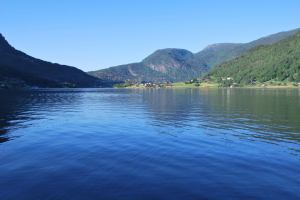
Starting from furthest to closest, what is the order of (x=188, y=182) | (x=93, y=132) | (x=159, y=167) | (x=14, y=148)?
(x=93, y=132), (x=14, y=148), (x=159, y=167), (x=188, y=182)

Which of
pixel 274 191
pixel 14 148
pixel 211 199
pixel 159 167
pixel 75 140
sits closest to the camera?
pixel 211 199

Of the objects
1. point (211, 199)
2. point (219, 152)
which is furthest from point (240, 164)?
point (211, 199)

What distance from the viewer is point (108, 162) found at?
1393 inches

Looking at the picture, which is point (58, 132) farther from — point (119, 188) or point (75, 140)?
point (119, 188)

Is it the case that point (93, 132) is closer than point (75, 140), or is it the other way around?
point (75, 140)

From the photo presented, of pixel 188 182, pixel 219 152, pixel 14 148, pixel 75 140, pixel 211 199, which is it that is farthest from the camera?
pixel 75 140

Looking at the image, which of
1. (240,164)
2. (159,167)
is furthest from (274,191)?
(159,167)

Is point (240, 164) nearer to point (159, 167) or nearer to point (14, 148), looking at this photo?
point (159, 167)

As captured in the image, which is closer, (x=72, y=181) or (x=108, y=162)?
(x=72, y=181)

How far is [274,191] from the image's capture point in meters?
26.1

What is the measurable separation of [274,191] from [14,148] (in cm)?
3131

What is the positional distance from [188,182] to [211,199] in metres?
4.21

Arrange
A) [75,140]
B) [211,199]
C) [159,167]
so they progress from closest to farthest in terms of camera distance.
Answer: [211,199] < [159,167] < [75,140]

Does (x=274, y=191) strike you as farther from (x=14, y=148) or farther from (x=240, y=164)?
(x=14, y=148)
